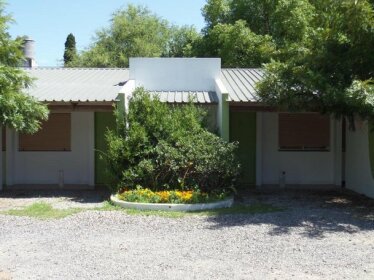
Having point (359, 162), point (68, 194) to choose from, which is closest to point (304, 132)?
point (359, 162)

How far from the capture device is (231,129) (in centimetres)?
1463

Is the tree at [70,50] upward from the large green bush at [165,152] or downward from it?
upward

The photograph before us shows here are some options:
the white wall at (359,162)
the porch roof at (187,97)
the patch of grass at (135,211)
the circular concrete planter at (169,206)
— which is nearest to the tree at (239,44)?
the porch roof at (187,97)

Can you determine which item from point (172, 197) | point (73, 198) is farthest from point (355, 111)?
point (73, 198)

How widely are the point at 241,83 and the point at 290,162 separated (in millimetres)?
2756

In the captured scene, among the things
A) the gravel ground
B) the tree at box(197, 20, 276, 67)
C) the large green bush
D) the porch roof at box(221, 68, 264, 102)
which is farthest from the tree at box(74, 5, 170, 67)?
the gravel ground

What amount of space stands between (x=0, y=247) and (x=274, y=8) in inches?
851

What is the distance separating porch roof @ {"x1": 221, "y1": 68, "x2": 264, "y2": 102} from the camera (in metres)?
12.8

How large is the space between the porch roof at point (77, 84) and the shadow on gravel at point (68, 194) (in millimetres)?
2426

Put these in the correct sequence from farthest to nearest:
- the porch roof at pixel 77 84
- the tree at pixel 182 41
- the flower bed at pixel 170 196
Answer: the tree at pixel 182 41, the porch roof at pixel 77 84, the flower bed at pixel 170 196

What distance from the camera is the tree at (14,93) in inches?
431

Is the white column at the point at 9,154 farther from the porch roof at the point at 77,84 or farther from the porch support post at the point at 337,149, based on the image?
the porch support post at the point at 337,149

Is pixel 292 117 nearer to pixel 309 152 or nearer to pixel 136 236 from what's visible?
pixel 309 152

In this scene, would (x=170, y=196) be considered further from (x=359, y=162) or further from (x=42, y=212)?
(x=359, y=162)
